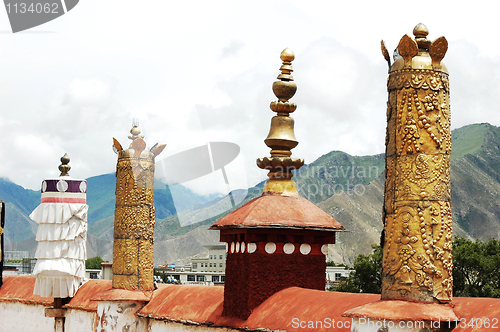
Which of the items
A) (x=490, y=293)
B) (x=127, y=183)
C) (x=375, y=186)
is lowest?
(x=490, y=293)

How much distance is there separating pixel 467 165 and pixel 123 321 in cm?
12091

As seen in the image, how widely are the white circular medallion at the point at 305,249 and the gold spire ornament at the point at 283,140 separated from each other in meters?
0.84

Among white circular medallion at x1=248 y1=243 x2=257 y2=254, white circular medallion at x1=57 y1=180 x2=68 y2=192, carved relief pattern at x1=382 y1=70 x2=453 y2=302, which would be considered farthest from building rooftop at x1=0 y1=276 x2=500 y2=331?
white circular medallion at x1=57 y1=180 x2=68 y2=192

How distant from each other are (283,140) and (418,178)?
3614 mm

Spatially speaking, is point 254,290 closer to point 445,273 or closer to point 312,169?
point 445,273

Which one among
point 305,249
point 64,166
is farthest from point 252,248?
point 64,166

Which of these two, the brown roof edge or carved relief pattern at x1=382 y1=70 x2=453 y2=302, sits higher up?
carved relief pattern at x1=382 y1=70 x2=453 y2=302

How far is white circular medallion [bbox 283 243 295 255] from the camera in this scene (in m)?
9.14

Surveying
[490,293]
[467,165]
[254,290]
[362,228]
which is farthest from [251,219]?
[467,165]

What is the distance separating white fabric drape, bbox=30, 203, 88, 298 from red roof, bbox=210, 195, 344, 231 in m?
4.19

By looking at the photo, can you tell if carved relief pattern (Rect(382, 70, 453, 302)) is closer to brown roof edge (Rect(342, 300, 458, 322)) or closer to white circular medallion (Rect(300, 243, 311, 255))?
brown roof edge (Rect(342, 300, 458, 322))

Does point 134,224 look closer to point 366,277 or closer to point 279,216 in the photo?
point 279,216

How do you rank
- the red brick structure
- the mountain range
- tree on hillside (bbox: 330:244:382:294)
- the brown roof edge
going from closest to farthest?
the brown roof edge
the red brick structure
tree on hillside (bbox: 330:244:382:294)
the mountain range

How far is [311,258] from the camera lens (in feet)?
30.5
